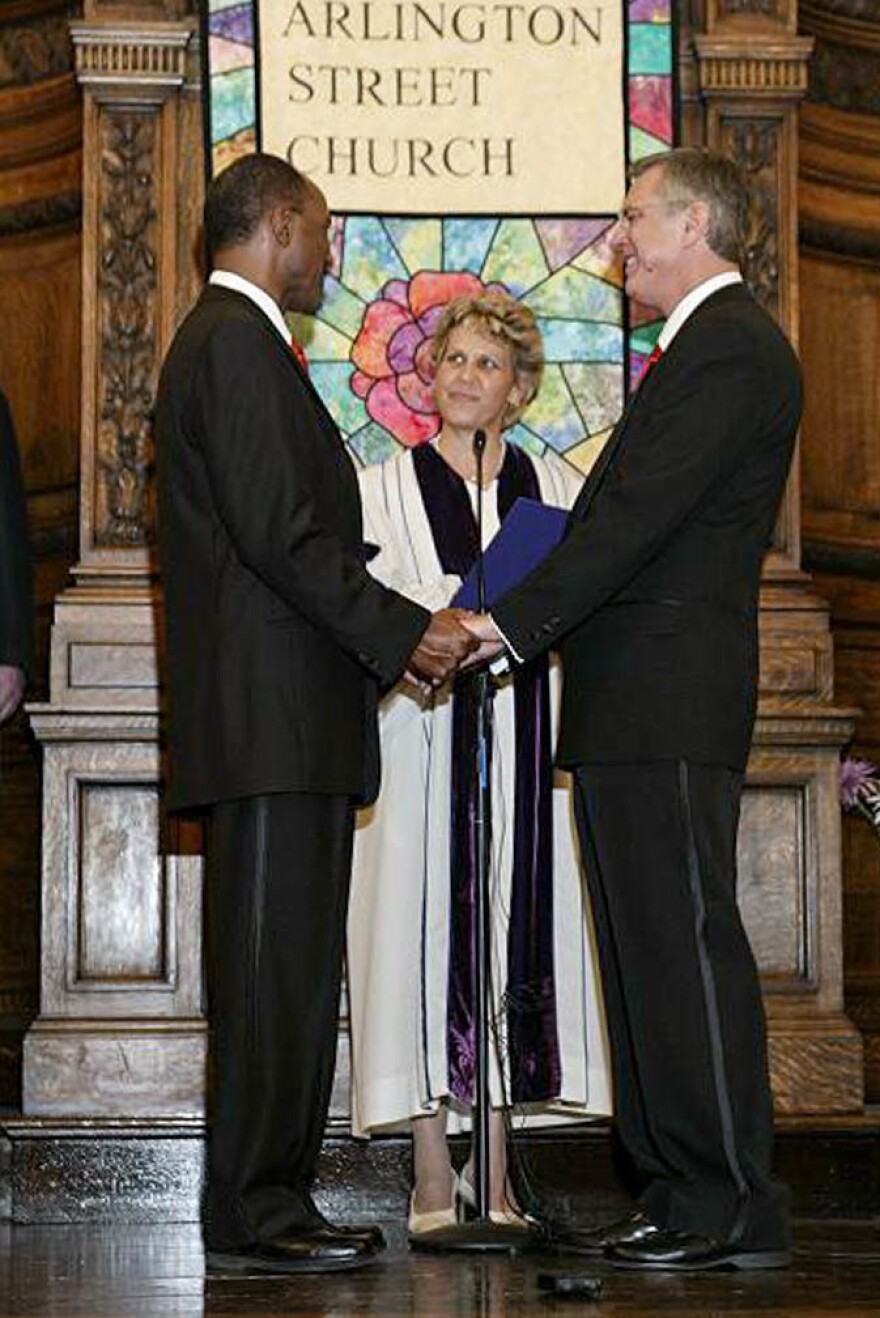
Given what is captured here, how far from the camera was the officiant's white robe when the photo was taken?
4.64 meters

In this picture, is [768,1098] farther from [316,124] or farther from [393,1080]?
[316,124]

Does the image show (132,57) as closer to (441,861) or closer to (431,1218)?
(441,861)

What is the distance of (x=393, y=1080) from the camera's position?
15.2 feet

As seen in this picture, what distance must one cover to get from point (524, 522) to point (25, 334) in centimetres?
208

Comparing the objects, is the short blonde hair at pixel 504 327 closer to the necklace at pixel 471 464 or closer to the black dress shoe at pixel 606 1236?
the necklace at pixel 471 464

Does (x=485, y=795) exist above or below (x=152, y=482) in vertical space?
below

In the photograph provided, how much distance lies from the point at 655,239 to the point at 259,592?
0.83 metres

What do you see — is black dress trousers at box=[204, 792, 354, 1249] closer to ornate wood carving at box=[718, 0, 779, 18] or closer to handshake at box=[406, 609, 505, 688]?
handshake at box=[406, 609, 505, 688]

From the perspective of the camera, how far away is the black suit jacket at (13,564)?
438cm

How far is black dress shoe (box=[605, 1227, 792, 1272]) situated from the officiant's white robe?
76 centimetres

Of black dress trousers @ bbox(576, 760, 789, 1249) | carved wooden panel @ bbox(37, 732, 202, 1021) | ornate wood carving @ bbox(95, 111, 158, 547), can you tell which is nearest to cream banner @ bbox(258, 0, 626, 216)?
ornate wood carving @ bbox(95, 111, 158, 547)

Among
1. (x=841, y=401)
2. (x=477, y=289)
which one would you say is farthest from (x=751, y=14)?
(x=841, y=401)

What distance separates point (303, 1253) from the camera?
3873 mm

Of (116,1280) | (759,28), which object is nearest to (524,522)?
(116,1280)
